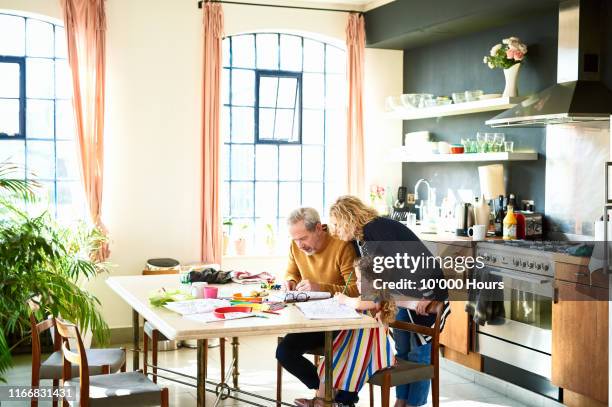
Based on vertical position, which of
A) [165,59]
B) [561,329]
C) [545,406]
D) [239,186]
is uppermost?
[165,59]

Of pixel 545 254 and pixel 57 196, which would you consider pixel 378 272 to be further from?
pixel 57 196

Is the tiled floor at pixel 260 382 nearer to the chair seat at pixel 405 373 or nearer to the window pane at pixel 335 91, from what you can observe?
the chair seat at pixel 405 373

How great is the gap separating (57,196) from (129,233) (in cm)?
70

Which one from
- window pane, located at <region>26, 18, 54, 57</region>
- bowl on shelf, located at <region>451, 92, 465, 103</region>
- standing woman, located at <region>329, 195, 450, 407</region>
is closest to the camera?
standing woman, located at <region>329, 195, 450, 407</region>

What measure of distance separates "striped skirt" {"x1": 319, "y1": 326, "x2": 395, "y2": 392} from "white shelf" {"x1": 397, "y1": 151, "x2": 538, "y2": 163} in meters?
2.43

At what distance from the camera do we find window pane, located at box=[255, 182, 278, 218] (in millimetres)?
7801

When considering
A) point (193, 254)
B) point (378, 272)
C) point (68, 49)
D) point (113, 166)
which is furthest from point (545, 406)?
point (68, 49)

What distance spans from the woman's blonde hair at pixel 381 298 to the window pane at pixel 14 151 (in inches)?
142

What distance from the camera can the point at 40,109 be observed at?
273 inches

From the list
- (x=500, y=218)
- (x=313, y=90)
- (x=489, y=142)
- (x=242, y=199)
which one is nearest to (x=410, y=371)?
(x=500, y=218)

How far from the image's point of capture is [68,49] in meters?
6.60

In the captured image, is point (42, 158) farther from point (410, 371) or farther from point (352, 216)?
point (410, 371)

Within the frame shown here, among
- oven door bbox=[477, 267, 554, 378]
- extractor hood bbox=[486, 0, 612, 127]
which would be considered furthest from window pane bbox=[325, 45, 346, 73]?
oven door bbox=[477, 267, 554, 378]

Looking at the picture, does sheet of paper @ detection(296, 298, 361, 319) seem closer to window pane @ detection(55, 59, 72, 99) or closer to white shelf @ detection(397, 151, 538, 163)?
white shelf @ detection(397, 151, 538, 163)
